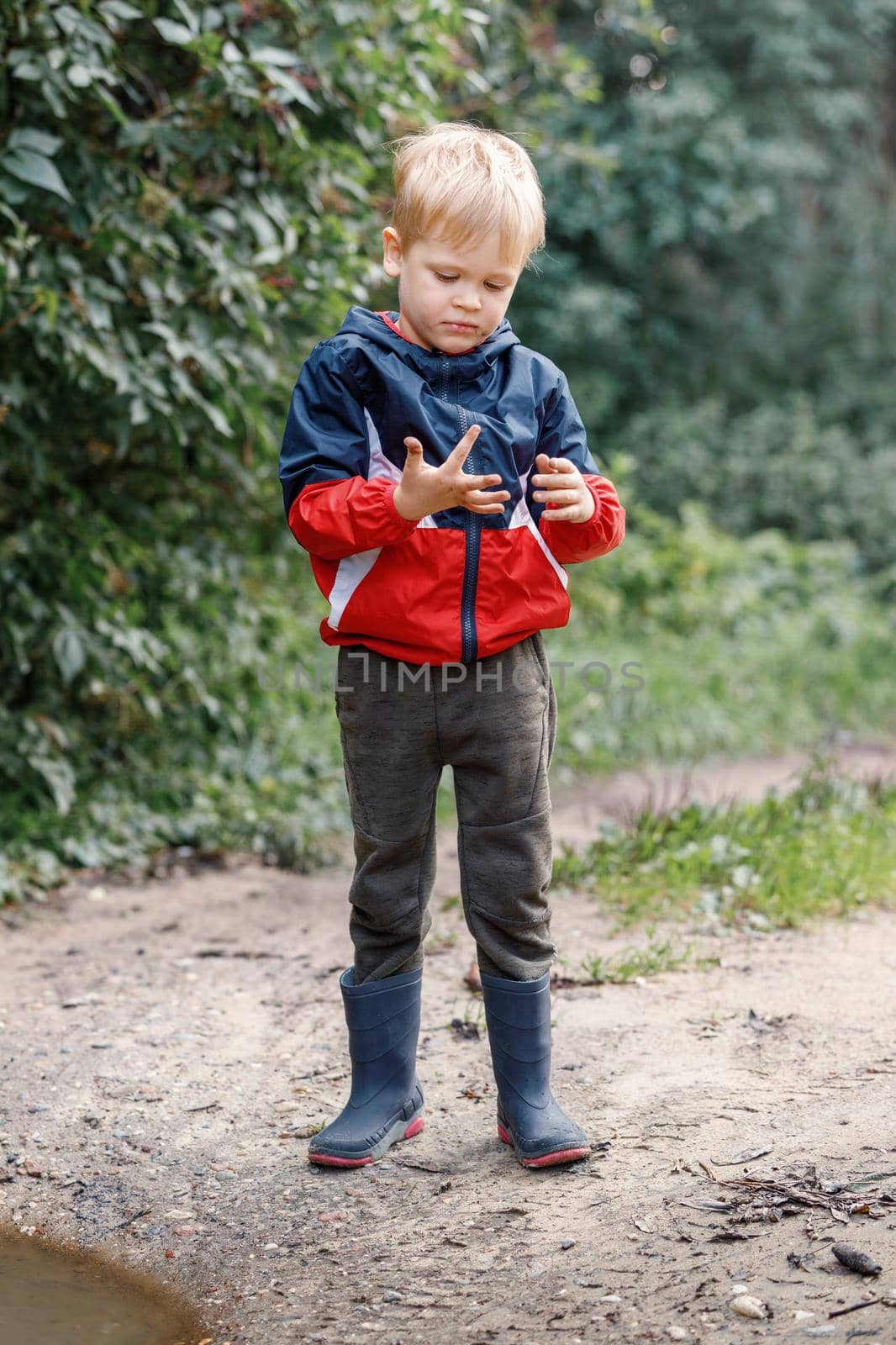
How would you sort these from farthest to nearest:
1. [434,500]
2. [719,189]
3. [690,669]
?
1. [719,189]
2. [690,669]
3. [434,500]

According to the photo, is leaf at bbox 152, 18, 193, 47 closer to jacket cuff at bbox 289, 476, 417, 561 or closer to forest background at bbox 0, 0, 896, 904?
forest background at bbox 0, 0, 896, 904

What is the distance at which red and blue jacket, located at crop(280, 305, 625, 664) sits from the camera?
2209mm

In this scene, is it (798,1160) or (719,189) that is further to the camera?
(719,189)

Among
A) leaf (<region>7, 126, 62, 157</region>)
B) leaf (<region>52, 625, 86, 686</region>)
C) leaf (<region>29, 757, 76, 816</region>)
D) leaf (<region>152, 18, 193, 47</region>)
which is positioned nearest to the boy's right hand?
leaf (<region>7, 126, 62, 157</region>)

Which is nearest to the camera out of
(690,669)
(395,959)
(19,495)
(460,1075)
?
(395,959)

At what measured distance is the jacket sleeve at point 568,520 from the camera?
2285 millimetres

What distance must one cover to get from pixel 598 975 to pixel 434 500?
5.26ft

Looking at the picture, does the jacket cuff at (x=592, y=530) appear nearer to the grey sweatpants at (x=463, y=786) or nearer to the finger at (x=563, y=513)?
the finger at (x=563, y=513)

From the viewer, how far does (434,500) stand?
2.06 m

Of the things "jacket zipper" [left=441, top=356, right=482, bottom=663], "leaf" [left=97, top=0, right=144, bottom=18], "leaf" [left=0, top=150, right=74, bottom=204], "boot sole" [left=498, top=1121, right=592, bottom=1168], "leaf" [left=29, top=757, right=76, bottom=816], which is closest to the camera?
"jacket zipper" [left=441, top=356, right=482, bottom=663]

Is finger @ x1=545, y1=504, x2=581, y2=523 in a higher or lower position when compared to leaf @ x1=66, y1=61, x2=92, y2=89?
lower

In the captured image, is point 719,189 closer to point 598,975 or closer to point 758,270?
point 758,270

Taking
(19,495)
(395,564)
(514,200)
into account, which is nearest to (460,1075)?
(395,564)

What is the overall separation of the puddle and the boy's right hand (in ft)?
4.12
